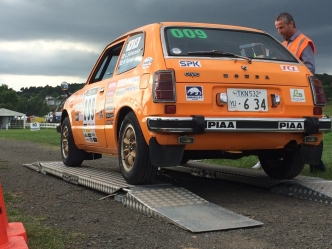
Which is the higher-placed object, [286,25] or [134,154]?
[286,25]

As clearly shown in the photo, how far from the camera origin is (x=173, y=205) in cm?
452

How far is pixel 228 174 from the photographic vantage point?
6.53 m

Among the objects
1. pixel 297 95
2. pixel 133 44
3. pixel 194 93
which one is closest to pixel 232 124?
pixel 194 93

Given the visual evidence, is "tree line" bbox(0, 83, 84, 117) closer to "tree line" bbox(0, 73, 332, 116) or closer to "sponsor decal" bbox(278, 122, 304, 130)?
"tree line" bbox(0, 73, 332, 116)

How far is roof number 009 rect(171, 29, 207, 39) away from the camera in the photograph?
18.0ft

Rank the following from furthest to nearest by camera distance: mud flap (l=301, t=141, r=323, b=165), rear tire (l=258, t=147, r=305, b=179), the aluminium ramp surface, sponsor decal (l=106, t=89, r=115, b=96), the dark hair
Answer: the dark hair → sponsor decal (l=106, t=89, r=115, b=96) → rear tire (l=258, t=147, r=305, b=179) → mud flap (l=301, t=141, r=323, b=165) → the aluminium ramp surface

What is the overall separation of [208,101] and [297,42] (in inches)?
107

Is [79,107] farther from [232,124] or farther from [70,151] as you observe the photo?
[232,124]

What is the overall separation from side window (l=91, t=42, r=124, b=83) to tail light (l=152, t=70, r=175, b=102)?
174 centimetres

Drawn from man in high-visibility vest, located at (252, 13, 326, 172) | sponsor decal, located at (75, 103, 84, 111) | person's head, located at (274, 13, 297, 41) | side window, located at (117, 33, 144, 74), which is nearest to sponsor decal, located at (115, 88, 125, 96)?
side window, located at (117, 33, 144, 74)

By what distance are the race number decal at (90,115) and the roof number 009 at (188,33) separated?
5.60 feet

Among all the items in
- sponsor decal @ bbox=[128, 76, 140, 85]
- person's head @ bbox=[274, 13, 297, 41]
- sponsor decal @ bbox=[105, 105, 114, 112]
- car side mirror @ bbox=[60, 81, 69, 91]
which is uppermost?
person's head @ bbox=[274, 13, 297, 41]

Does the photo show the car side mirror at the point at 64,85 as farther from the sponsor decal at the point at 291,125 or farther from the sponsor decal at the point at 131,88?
the sponsor decal at the point at 291,125

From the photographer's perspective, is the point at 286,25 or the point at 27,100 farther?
the point at 27,100
